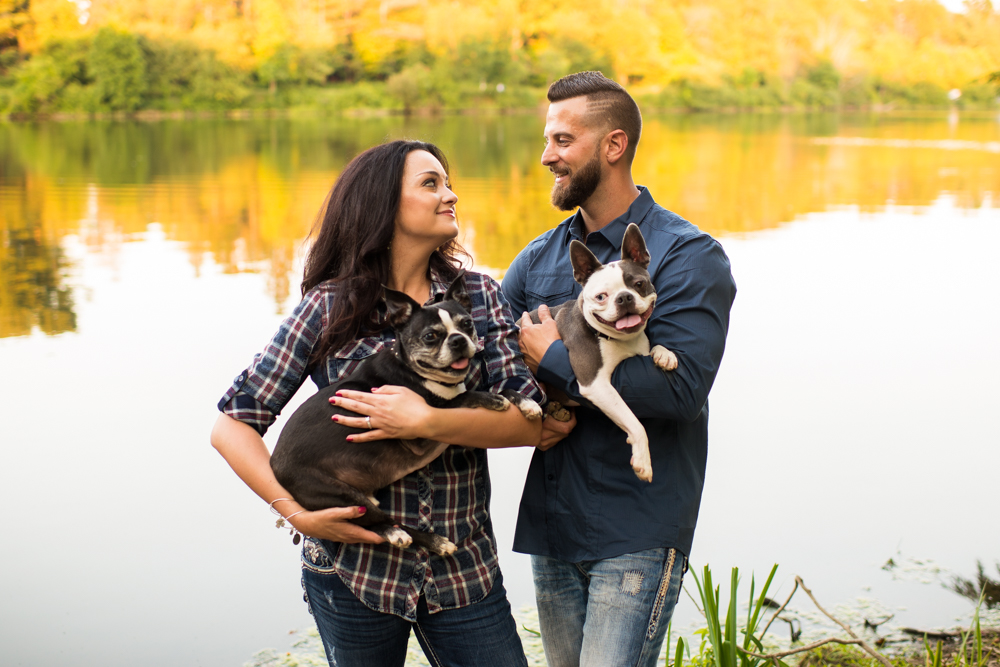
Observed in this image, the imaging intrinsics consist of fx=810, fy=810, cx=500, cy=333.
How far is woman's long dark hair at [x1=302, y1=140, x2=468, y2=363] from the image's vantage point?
282cm

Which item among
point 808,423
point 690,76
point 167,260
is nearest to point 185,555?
point 808,423

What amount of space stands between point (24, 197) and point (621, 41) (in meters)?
62.5

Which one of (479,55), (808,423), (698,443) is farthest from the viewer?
(479,55)

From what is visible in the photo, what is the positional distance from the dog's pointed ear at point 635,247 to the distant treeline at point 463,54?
211 ft

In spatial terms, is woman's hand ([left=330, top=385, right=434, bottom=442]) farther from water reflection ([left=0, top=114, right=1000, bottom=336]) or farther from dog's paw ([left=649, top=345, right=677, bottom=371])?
water reflection ([left=0, top=114, right=1000, bottom=336])

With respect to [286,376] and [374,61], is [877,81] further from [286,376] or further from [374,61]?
[286,376]

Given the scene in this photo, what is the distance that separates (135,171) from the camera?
2711cm

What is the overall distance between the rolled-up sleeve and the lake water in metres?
2.24

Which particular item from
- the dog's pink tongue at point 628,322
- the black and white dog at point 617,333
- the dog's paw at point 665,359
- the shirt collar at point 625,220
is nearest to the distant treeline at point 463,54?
the shirt collar at point 625,220

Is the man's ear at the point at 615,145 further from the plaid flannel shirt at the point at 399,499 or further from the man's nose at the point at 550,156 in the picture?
the plaid flannel shirt at the point at 399,499

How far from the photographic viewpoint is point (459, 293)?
295cm

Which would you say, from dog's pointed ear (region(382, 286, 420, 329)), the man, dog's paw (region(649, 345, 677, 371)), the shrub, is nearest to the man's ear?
the man

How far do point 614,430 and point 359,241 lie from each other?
1.16 m

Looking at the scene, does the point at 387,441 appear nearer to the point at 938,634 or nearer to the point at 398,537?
the point at 398,537
